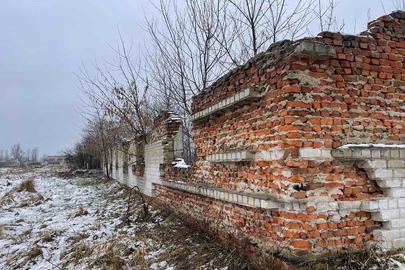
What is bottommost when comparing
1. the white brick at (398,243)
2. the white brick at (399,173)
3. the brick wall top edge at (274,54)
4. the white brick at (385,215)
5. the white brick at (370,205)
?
the white brick at (398,243)

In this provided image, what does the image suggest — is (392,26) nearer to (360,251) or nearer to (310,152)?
(310,152)

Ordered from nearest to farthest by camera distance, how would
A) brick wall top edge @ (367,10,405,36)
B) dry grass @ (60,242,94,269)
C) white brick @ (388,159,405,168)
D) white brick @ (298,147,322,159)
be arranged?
white brick @ (298,147,322,159) → white brick @ (388,159,405,168) → brick wall top edge @ (367,10,405,36) → dry grass @ (60,242,94,269)

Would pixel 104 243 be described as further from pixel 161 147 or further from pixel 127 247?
pixel 161 147

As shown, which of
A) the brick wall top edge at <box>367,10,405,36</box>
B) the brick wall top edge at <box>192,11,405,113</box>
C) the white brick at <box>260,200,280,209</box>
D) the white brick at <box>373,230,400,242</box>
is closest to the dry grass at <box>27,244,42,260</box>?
the white brick at <box>260,200,280,209</box>

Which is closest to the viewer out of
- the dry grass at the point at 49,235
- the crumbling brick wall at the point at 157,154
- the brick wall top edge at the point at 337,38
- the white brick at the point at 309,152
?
the white brick at the point at 309,152

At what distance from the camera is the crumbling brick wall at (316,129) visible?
3.57 meters

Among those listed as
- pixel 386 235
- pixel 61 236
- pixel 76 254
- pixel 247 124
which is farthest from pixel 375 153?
pixel 61 236

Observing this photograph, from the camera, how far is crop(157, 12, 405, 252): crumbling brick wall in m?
3.57

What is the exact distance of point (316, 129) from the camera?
364cm

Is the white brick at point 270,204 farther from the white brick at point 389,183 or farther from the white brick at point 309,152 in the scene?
the white brick at point 389,183

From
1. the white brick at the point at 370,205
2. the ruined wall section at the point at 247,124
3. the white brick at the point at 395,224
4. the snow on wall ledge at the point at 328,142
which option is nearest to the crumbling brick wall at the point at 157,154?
the ruined wall section at the point at 247,124

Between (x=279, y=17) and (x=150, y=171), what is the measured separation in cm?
591

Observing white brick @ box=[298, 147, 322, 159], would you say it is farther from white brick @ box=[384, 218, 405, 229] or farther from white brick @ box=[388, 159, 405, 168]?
white brick @ box=[384, 218, 405, 229]

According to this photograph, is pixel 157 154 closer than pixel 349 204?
No
